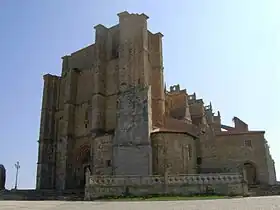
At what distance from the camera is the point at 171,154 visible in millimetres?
32156

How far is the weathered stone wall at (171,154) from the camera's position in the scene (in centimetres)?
3191

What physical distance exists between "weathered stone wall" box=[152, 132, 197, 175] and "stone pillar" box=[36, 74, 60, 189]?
17.8m

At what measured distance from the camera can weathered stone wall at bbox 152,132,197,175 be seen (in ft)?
105

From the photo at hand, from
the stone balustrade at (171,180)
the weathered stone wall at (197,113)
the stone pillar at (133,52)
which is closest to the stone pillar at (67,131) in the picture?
the stone pillar at (133,52)

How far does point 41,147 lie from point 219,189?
1145 inches

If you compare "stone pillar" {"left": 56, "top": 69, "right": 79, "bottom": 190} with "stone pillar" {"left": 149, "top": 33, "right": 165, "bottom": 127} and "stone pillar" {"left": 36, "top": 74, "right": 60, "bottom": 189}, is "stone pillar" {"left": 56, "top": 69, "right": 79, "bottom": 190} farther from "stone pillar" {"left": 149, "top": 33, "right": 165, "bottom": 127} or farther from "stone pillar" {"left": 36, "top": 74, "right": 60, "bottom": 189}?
"stone pillar" {"left": 149, "top": 33, "right": 165, "bottom": 127}

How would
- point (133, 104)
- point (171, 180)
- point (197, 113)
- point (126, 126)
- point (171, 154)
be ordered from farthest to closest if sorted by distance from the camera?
point (197, 113) < point (133, 104) < point (126, 126) < point (171, 154) < point (171, 180)

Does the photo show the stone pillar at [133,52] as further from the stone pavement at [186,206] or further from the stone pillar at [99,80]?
the stone pavement at [186,206]

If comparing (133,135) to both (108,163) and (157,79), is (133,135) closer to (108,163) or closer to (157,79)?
(108,163)

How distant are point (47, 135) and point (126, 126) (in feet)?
57.2

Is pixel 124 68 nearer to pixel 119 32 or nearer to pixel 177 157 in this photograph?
pixel 119 32

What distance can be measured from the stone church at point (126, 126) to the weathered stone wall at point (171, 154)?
10 centimetres

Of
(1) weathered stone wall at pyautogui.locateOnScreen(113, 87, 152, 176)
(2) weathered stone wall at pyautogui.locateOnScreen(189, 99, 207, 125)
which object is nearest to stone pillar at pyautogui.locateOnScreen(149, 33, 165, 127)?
(1) weathered stone wall at pyautogui.locateOnScreen(113, 87, 152, 176)

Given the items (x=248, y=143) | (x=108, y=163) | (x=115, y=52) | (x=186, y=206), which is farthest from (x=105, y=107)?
(x=186, y=206)
